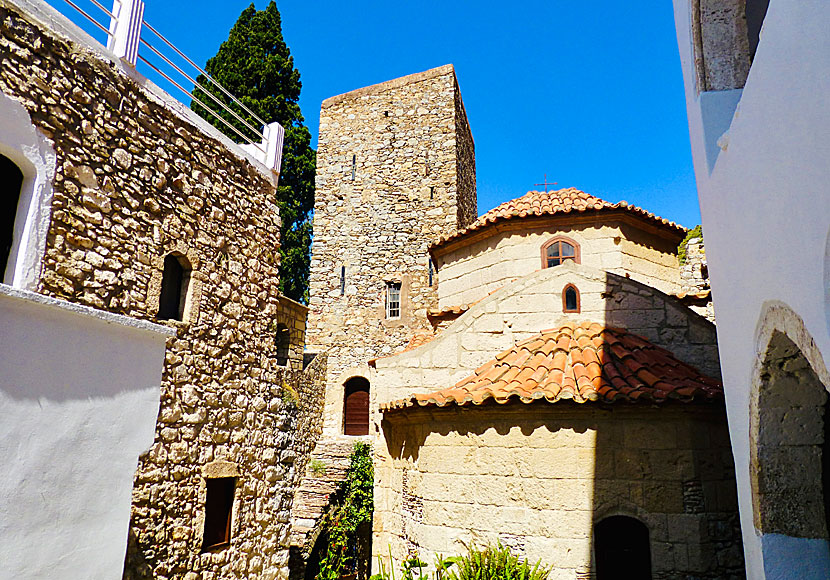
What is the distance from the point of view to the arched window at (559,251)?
923 centimetres

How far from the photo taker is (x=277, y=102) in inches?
762

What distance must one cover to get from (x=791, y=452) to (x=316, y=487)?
9026mm

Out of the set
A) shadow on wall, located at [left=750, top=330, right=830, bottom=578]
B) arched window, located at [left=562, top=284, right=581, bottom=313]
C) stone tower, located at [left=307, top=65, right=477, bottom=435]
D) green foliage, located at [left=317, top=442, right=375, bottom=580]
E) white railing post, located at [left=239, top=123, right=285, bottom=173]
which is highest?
stone tower, located at [left=307, top=65, right=477, bottom=435]

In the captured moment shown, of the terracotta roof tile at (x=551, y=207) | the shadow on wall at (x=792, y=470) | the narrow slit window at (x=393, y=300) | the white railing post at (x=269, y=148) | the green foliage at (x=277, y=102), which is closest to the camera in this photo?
the shadow on wall at (x=792, y=470)

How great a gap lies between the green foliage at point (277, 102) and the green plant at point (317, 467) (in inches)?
354

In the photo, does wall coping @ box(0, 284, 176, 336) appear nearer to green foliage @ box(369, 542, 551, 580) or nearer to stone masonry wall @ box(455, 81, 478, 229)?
green foliage @ box(369, 542, 551, 580)

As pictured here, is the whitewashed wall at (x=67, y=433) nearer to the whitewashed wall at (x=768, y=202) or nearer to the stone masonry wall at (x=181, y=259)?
the stone masonry wall at (x=181, y=259)

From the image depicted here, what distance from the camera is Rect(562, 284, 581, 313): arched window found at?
23.6 ft

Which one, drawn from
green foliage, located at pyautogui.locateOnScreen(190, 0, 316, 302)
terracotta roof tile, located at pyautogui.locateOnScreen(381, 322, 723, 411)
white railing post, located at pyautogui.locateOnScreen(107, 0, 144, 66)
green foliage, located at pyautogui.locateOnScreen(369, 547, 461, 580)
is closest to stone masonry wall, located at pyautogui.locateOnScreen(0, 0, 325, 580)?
white railing post, located at pyautogui.locateOnScreen(107, 0, 144, 66)

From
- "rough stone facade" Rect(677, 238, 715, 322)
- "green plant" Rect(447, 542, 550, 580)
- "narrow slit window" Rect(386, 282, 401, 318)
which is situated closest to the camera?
"green plant" Rect(447, 542, 550, 580)

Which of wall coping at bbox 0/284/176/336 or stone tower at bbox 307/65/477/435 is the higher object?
stone tower at bbox 307/65/477/435

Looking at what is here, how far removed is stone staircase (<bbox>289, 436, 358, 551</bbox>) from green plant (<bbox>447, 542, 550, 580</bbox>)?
358 cm

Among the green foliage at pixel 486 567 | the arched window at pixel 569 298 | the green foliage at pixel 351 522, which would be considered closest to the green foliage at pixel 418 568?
the green foliage at pixel 486 567

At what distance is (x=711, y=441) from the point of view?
5.48m
